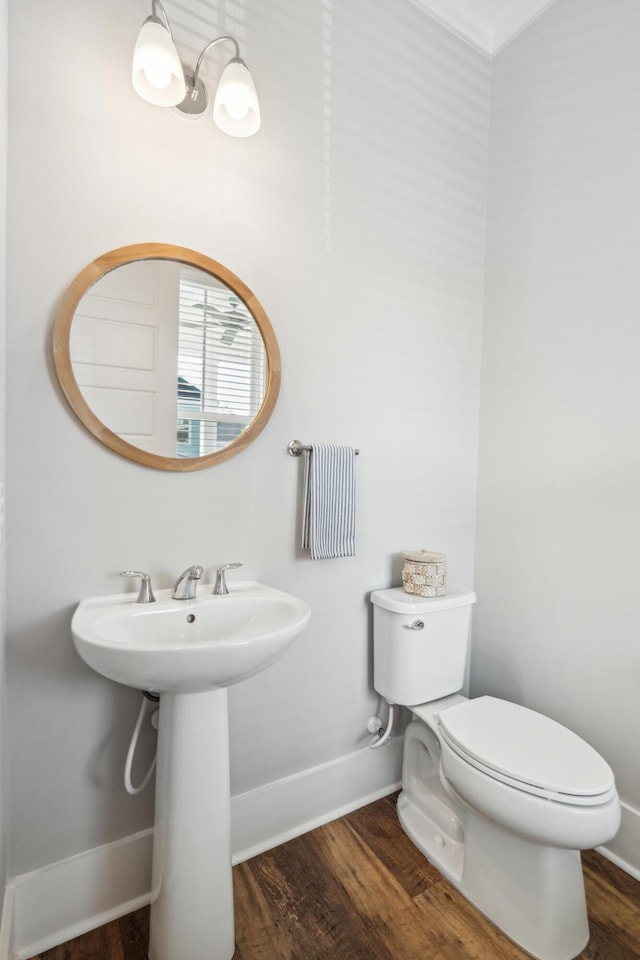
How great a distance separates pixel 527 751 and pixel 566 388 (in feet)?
3.73

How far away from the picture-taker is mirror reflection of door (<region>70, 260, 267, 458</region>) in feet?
3.83

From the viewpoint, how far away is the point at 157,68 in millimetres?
1103

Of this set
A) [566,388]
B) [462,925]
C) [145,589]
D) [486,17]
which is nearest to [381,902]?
[462,925]

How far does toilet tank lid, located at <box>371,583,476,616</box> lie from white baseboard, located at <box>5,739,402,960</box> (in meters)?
0.57

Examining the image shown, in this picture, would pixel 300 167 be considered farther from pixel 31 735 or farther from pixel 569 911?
pixel 569 911

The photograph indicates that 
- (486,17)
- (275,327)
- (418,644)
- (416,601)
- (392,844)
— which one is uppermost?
(486,17)

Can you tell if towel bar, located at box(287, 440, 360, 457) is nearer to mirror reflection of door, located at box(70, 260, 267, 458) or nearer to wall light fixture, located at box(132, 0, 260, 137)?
mirror reflection of door, located at box(70, 260, 267, 458)

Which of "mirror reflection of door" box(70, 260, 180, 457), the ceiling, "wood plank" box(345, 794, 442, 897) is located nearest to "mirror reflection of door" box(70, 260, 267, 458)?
"mirror reflection of door" box(70, 260, 180, 457)

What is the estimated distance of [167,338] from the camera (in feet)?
4.13

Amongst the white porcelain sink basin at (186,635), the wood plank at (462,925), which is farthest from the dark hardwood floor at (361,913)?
the white porcelain sink basin at (186,635)

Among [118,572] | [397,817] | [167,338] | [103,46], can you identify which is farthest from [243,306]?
[397,817]

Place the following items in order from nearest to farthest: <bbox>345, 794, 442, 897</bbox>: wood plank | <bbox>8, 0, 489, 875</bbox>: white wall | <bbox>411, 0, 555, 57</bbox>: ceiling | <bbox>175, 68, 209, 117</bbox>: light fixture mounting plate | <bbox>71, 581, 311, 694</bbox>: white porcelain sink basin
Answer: <bbox>71, 581, 311, 694</bbox>: white porcelain sink basin
<bbox>8, 0, 489, 875</bbox>: white wall
<bbox>175, 68, 209, 117</bbox>: light fixture mounting plate
<bbox>345, 794, 442, 897</bbox>: wood plank
<bbox>411, 0, 555, 57</bbox>: ceiling

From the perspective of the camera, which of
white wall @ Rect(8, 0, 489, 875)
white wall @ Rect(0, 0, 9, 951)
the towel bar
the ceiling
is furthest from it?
the ceiling

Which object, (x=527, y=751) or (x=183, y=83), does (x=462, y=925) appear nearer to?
(x=527, y=751)
